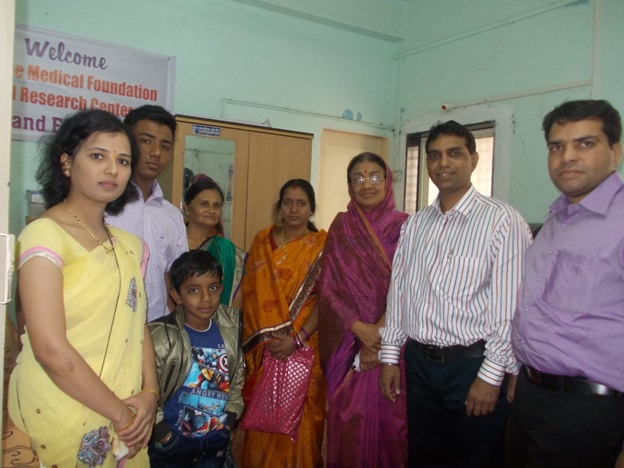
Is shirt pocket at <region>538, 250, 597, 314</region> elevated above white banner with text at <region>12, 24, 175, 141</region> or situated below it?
below

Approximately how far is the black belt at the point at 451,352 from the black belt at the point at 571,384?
24 cm

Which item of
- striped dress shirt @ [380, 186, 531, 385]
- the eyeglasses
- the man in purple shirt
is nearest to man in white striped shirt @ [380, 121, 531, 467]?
striped dress shirt @ [380, 186, 531, 385]

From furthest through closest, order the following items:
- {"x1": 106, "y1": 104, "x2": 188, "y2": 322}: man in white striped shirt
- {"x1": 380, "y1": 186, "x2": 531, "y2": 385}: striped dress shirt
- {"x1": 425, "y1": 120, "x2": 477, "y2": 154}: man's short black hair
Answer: {"x1": 106, "y1": 104, "x2": 188, "y2": 322}: man in white striped shirt < {"x1": 425, "y1": 120, "x2": 477, "y2": 154}: man's short black hair < {"x1": 380, "y1": 186, "x2": 531, "y2": 385}: striped dress shirt

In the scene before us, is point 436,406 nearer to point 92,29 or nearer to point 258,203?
point 258,203

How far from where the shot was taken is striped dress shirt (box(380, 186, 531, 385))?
174 centimetres

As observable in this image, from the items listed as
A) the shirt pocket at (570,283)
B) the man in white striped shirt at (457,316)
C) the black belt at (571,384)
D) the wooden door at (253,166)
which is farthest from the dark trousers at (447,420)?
the wooden door at (253,166)

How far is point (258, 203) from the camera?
11.4 ft

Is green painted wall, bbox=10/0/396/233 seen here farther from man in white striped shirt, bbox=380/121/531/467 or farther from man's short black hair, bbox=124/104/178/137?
man in white striped shirt, bbox=380/121/531/467

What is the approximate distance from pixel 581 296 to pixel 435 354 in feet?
1.88

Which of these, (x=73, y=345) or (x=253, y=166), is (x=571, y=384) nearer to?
(x=73, y=345)

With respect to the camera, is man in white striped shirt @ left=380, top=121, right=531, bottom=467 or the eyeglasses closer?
man in white striped shirt @ left=380, top=121, right=531, bottom=467

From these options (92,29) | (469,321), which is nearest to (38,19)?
(92,29)

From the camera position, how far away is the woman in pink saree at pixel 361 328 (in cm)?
228

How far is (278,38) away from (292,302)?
8.32 ft
